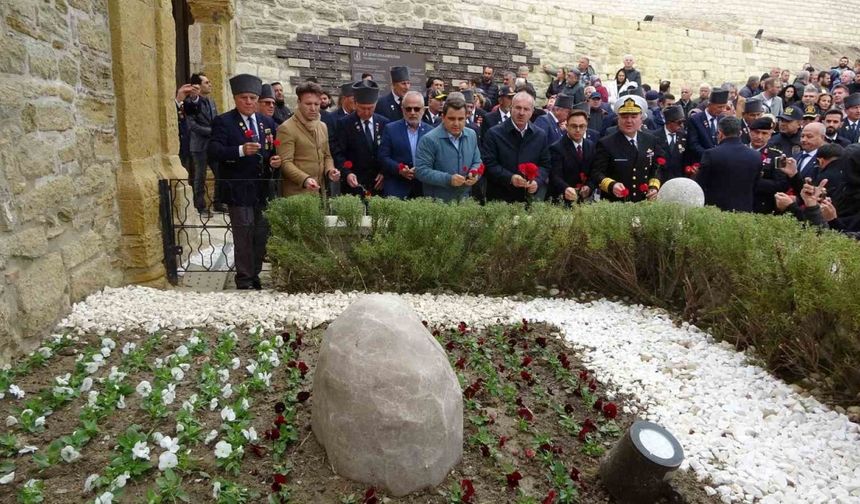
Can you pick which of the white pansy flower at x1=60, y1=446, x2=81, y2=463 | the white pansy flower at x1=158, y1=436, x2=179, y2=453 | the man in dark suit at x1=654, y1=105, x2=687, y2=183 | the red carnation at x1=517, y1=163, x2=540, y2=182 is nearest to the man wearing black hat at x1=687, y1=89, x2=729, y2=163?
the man in dark suit at x1=654, y1=105, x2=687, y2=183

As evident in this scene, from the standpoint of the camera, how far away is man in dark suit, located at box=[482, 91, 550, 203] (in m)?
6.00

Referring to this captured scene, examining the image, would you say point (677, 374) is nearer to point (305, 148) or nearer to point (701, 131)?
point (305, 148)

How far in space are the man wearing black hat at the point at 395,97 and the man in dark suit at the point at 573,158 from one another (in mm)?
2200

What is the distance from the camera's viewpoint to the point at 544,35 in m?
15.6

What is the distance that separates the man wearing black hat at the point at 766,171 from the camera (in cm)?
629

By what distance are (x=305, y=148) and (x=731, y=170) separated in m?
4.09

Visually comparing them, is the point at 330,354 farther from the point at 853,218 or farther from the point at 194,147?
the point at 194,147

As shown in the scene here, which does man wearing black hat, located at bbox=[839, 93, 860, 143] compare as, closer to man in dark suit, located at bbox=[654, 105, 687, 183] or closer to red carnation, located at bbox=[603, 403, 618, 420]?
man in dark suit, located at bbox=[654, 105, 687, 183]

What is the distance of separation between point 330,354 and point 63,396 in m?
1.60

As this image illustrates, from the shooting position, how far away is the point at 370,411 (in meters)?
2.38

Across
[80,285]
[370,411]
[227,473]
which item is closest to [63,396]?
→ [227,473]

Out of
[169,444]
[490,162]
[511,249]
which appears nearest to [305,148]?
[490,162]

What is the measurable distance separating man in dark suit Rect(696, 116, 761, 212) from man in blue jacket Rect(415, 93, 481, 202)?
7.63 ft

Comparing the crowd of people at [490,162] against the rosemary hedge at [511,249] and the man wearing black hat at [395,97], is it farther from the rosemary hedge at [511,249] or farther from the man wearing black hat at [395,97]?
the man wearing black hat at [395,97]
